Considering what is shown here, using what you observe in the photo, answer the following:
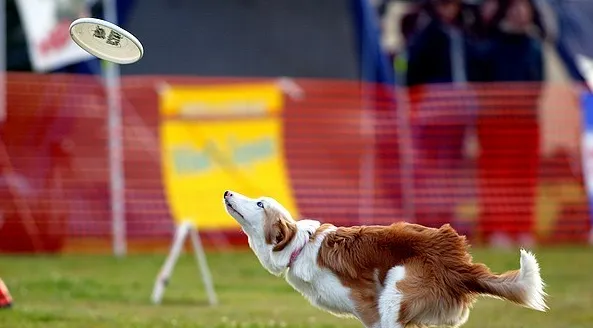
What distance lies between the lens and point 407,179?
19.3 m

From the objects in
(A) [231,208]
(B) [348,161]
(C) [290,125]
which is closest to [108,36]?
(A) [231,208]

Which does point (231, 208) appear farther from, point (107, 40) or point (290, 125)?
point (290, 125)

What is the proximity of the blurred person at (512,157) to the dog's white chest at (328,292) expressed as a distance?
448 inches

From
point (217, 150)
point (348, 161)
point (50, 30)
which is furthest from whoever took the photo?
point (50, 30)

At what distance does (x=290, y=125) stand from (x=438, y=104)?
8.91ft

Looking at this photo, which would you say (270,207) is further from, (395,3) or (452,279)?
(395,3)

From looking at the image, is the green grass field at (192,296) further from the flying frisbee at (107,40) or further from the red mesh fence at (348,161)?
the flying frisbee at (107,40)

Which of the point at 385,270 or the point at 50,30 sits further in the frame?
the point at 50,30

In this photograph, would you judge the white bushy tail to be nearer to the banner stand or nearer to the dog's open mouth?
the dog's open mouth

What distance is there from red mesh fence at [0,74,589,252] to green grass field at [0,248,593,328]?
91cm

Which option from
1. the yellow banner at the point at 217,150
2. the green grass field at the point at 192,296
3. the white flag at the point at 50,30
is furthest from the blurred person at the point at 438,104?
the white flag at the point at 50,30

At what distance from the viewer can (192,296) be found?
510 inches

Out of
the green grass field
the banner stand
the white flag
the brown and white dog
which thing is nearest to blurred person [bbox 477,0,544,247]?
the green grass field

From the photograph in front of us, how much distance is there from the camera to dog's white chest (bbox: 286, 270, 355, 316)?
7.91 m
